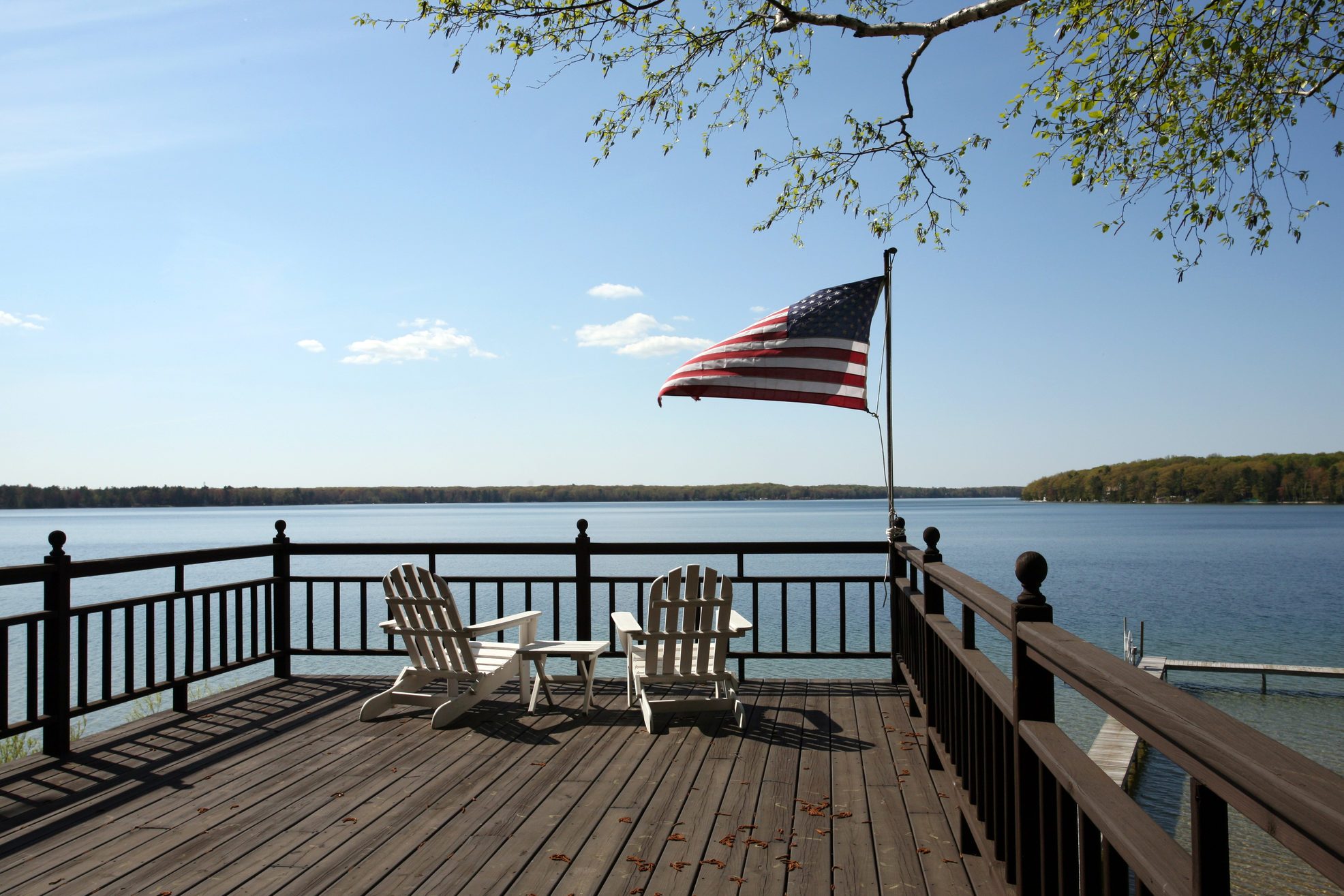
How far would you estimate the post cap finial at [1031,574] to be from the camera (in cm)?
191

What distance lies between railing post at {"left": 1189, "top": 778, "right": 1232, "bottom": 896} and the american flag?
502cm

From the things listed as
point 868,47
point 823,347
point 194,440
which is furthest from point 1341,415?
point 194,440

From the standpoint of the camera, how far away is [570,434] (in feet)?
242

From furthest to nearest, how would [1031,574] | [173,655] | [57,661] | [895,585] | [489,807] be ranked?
1. [895,585]
2. [173,655]
3. [57,661]
4. [489,807]
5. [1031,574]

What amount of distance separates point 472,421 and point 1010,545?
37.8 metres

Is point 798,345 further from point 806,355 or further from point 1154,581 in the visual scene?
point 1154,581

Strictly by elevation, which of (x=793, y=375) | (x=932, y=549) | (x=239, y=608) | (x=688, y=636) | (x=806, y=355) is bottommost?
(x=688, y=636)

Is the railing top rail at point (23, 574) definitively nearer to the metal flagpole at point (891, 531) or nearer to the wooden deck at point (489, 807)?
the wooden deck at point (489, 807)

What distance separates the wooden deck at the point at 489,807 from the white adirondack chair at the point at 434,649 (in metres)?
0.14

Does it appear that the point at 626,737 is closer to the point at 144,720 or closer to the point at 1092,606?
the point at 144,720

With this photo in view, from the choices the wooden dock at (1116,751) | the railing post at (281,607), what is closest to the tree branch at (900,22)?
the railing post at (281,607)

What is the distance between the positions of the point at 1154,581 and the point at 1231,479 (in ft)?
253

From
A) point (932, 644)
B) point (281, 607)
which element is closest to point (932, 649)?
point (932, 644)

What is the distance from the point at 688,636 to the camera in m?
5.13
